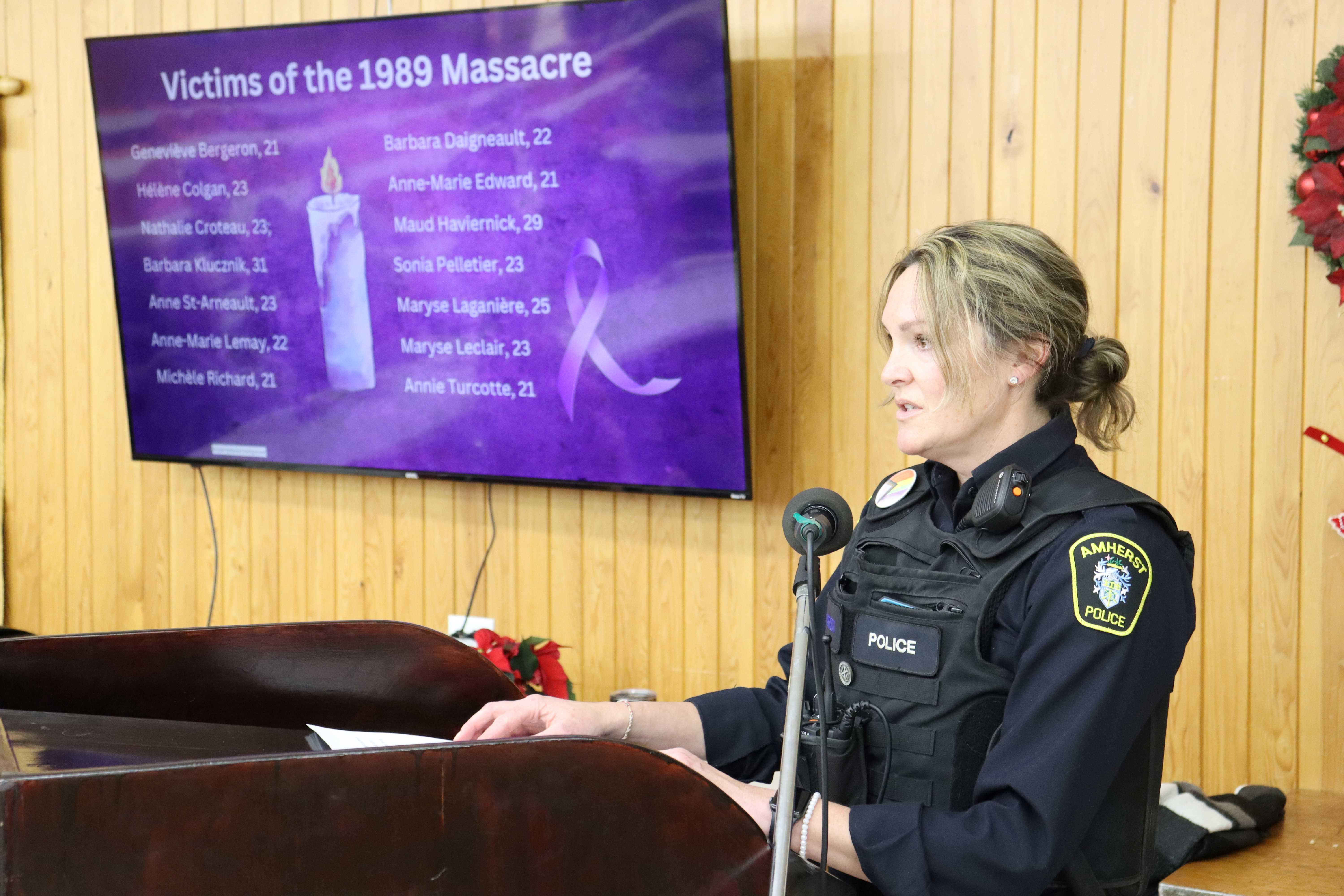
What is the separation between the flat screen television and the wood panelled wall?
0.56 ft

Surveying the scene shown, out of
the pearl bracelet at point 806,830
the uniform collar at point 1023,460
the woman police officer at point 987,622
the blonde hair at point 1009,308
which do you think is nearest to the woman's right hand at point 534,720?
the woman police officer at point 987,622

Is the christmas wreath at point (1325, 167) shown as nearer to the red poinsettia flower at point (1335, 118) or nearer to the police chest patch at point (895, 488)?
the red poinsettia flower at point (1335, 118)

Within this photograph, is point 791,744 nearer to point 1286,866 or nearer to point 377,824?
point 377,824

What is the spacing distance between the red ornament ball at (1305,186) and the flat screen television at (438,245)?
1015mm

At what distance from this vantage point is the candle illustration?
2703mm

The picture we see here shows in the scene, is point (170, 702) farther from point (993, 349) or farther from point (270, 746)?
point (993, 349)

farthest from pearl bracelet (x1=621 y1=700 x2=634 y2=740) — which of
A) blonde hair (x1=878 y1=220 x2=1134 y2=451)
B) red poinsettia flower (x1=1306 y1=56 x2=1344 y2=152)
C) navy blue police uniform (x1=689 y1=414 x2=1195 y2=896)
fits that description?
red poinsettia flower (x1=1306 y1=56 x2=1344 y2=152)

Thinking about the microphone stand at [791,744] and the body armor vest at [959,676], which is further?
the body armor vest at [959,676]

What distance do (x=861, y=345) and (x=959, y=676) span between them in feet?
4.17

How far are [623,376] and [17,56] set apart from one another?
2.07 meters

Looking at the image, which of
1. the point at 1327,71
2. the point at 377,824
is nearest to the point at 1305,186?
the point at 1327,71

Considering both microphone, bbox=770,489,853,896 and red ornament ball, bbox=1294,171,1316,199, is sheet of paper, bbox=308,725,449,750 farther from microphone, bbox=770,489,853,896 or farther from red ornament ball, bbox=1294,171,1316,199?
red ornament ball, bbox=1294,171,1316,199

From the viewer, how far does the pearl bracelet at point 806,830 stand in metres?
1.17

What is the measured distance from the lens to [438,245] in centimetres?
262
